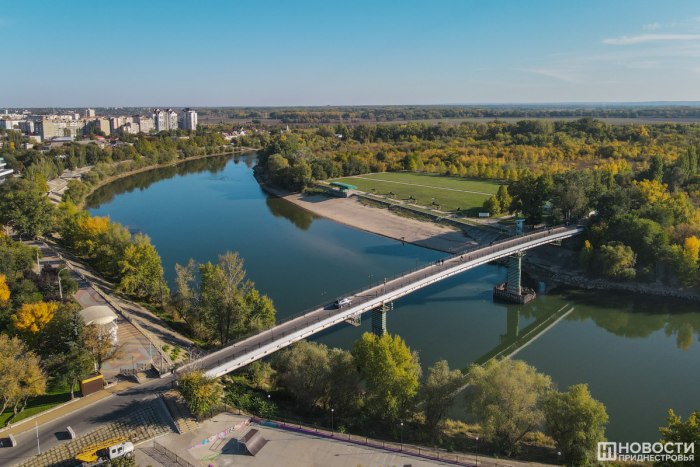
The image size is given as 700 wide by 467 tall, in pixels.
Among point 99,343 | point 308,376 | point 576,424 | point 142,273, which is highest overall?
point 142,273

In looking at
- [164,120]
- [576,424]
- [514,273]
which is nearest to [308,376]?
[576,424]

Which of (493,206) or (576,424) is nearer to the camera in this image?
(576,424)

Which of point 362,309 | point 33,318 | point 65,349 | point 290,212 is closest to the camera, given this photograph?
point 65,349

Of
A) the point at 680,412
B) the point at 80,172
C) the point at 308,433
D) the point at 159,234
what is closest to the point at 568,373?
the point at 680,412

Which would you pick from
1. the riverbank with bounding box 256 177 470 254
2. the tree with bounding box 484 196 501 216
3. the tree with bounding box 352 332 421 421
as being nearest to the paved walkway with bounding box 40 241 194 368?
the tree with bounding box 352 332 421 421

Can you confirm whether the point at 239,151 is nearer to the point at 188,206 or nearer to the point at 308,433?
the point at 188,206

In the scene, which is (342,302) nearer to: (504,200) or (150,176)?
(504,200)
